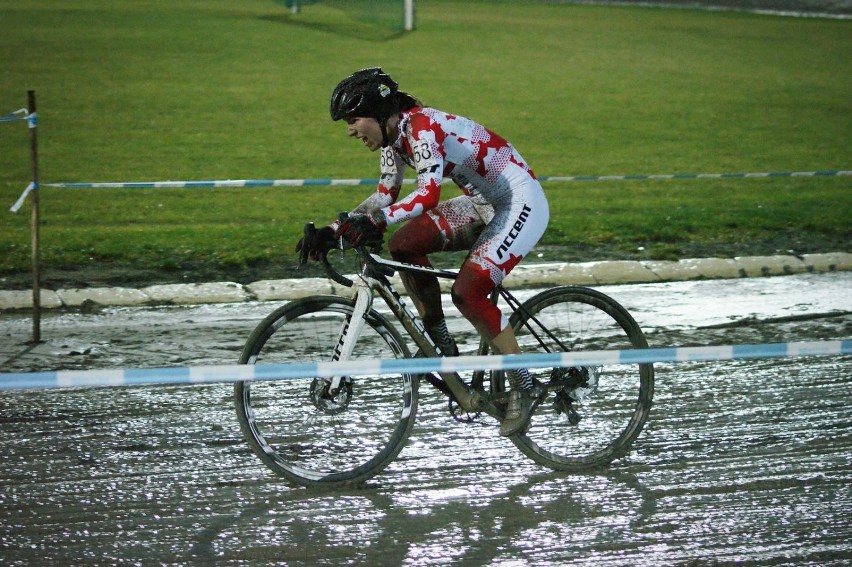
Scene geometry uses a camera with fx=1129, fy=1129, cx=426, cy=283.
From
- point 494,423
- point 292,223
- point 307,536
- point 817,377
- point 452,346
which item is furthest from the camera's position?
point 292,223

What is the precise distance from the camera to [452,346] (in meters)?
5.50

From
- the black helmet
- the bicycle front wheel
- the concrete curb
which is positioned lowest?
the concrete curb

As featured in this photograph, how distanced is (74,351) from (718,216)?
6.85 meters

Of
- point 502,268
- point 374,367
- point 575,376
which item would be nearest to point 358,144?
point 575,376

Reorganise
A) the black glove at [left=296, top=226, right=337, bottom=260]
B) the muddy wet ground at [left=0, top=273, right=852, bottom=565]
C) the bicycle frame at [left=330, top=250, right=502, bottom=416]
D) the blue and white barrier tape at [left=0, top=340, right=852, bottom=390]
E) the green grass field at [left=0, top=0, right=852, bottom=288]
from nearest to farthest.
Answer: the blue and white barrier tape at [left=0, top=340, right=852, bottom=390]
the muddy wet ground at [left=0, top=273, right=852, bottom=565]
the black glove at [left=296, top=226, right=337, bottom=260]
the bicycle frame at [left=330, top=250, right=502, bottom=416]
the green grass field at [left=0, top=0, right=852, bottom=288]

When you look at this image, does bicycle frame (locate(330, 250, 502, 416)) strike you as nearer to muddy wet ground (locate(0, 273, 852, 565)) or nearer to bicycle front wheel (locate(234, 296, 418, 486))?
bicycle front wheel (locate(234, 296, 418, 486))

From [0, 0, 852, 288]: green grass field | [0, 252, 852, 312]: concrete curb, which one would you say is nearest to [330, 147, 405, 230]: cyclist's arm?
[0, 252, 852, 312]: concrete curb

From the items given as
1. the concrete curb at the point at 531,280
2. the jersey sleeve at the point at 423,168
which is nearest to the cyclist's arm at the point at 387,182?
the jersey sleeve at the point at 423,168

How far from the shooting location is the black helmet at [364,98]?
504cm

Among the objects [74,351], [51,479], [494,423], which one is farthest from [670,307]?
[51,479]

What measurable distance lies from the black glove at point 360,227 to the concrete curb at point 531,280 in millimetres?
3649

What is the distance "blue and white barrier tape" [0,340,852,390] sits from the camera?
13.3 feet

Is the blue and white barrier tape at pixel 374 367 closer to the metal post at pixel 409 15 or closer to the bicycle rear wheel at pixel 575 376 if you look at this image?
the bicycle rear wheel at pixel 575 376

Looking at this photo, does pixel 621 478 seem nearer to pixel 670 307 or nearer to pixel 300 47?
pixel 670 307
